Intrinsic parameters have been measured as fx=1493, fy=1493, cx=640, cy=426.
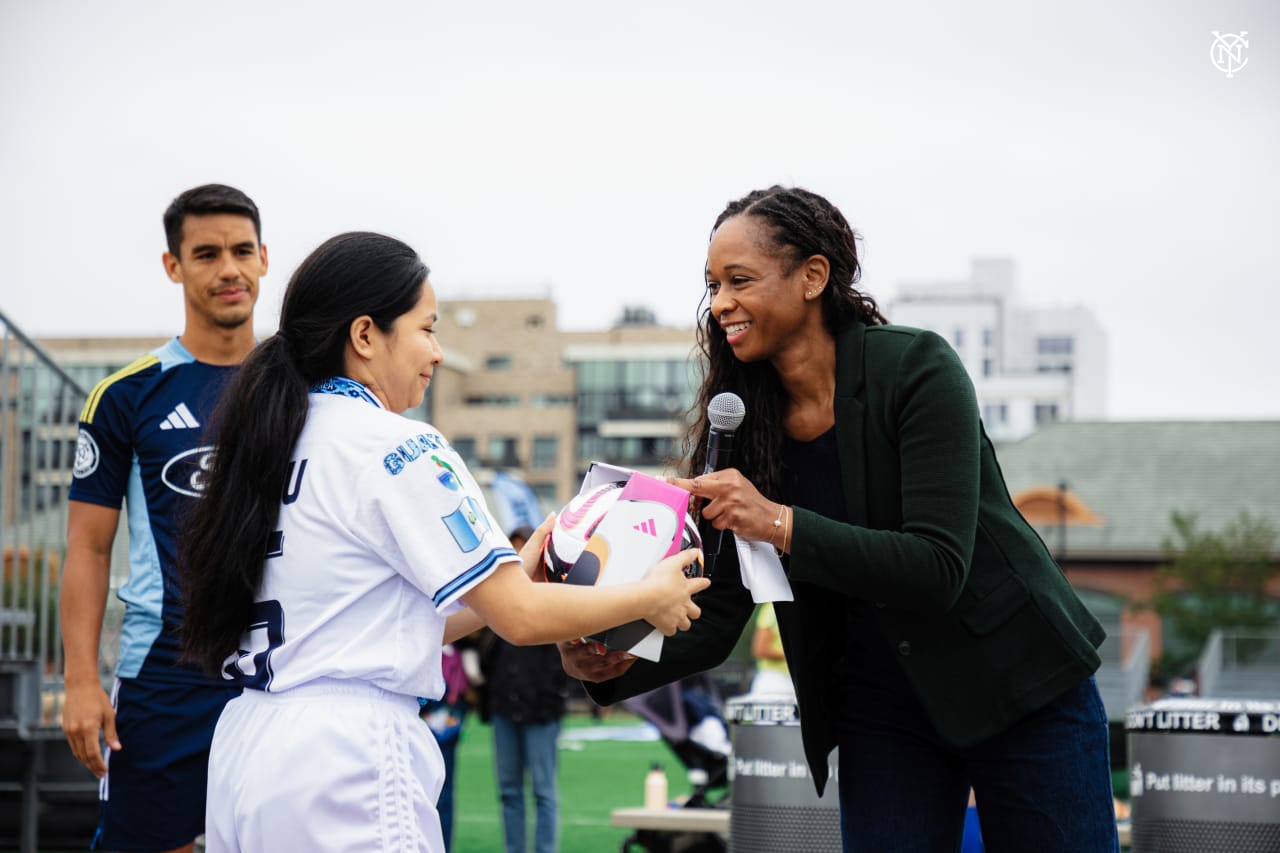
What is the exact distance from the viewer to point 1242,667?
87.8 feet

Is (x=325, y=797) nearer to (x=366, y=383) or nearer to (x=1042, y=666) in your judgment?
(x=366, y=383)

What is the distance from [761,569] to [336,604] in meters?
1.00

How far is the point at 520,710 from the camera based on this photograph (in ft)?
31.4

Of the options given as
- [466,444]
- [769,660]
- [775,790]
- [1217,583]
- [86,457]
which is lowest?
[1217,583]

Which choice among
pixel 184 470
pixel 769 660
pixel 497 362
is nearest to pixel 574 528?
pixel 184 470

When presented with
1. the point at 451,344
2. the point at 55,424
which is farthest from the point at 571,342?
the point at 55,424

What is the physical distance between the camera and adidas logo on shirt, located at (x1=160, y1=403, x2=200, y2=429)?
4.52 metres

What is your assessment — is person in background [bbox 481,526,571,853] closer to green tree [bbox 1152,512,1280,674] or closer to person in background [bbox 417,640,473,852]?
person in background [bbox 417,640,473,852]

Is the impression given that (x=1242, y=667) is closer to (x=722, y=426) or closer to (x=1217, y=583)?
(x=1217, y=583)

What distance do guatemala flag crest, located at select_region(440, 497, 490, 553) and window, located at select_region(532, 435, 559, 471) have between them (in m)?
95.7

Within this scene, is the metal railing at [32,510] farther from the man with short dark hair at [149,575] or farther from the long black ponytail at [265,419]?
the long black ponytail at [265,419]

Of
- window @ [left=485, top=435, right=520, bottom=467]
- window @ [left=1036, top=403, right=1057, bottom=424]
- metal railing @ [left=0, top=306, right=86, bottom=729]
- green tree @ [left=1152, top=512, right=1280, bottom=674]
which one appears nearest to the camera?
metal railing @ [left=0, top=306, right=86, bottom=729]

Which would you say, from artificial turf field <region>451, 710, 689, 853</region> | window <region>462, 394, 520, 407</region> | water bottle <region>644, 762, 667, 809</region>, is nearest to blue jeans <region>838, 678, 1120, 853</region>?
water bottle <region>644, 762, 667, 809</region>

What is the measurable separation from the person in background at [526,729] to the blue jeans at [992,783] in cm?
601
